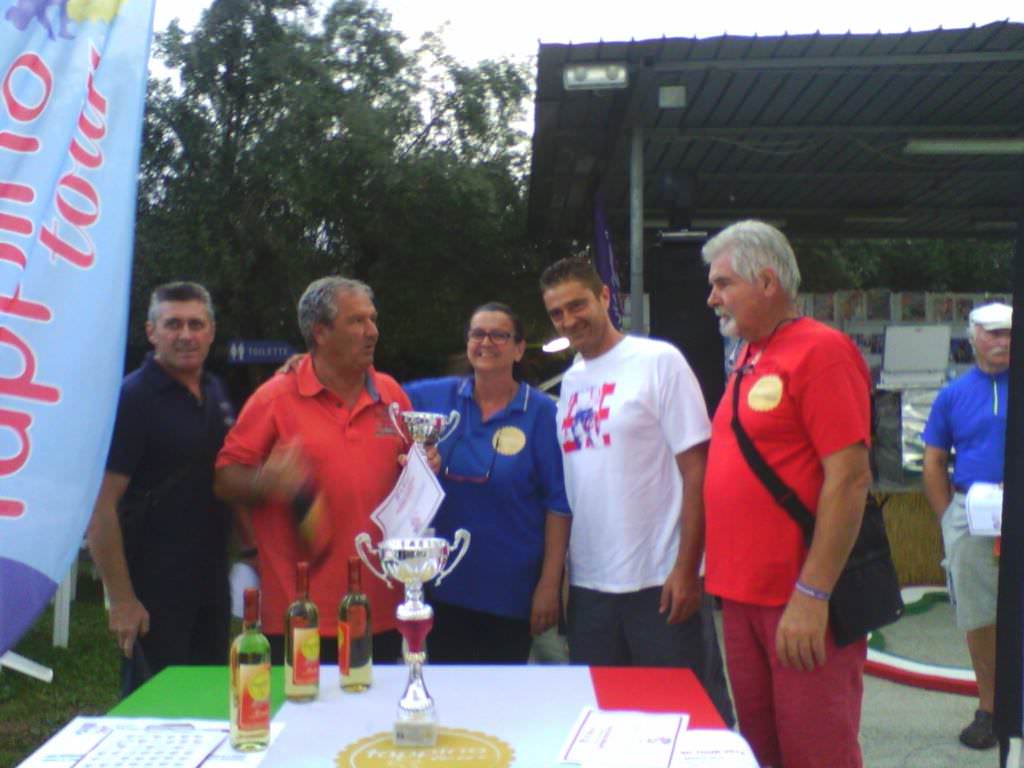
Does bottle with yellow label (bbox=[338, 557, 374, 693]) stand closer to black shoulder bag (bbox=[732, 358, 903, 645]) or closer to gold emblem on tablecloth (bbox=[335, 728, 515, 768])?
gold emblem on tablecloth (bbox=[335, 728, 515, 768])

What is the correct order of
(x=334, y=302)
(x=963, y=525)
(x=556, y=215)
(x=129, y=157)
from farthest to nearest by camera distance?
(x=556, y=215)
(x=963, y=525)
(x=334, y=302)
(x=129, y=157)

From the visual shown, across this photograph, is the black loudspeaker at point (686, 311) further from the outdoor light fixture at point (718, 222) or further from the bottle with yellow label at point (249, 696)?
the bottle with yellow label at point (249, 696)

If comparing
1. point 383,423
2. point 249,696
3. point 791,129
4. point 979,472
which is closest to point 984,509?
point 979,472

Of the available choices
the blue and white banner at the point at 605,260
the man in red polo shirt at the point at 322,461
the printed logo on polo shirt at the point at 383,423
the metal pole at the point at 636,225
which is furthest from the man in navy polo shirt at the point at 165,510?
the blue and white banner at the point at 605,260

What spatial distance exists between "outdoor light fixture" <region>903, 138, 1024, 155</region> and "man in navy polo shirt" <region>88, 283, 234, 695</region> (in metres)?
6.29

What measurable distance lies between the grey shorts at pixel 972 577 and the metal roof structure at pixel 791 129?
1.35 meters

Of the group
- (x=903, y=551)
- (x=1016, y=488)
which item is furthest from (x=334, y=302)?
(x=903, y=551)

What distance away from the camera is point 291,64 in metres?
13.4

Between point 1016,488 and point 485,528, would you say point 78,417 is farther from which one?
point 1016,488

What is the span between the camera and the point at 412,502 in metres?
2.71

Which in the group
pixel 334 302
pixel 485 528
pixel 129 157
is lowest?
pixel 485 528

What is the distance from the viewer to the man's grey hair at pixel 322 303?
3316 millimetres

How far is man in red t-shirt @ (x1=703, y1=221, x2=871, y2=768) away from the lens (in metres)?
2.59

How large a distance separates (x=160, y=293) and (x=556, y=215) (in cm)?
841
